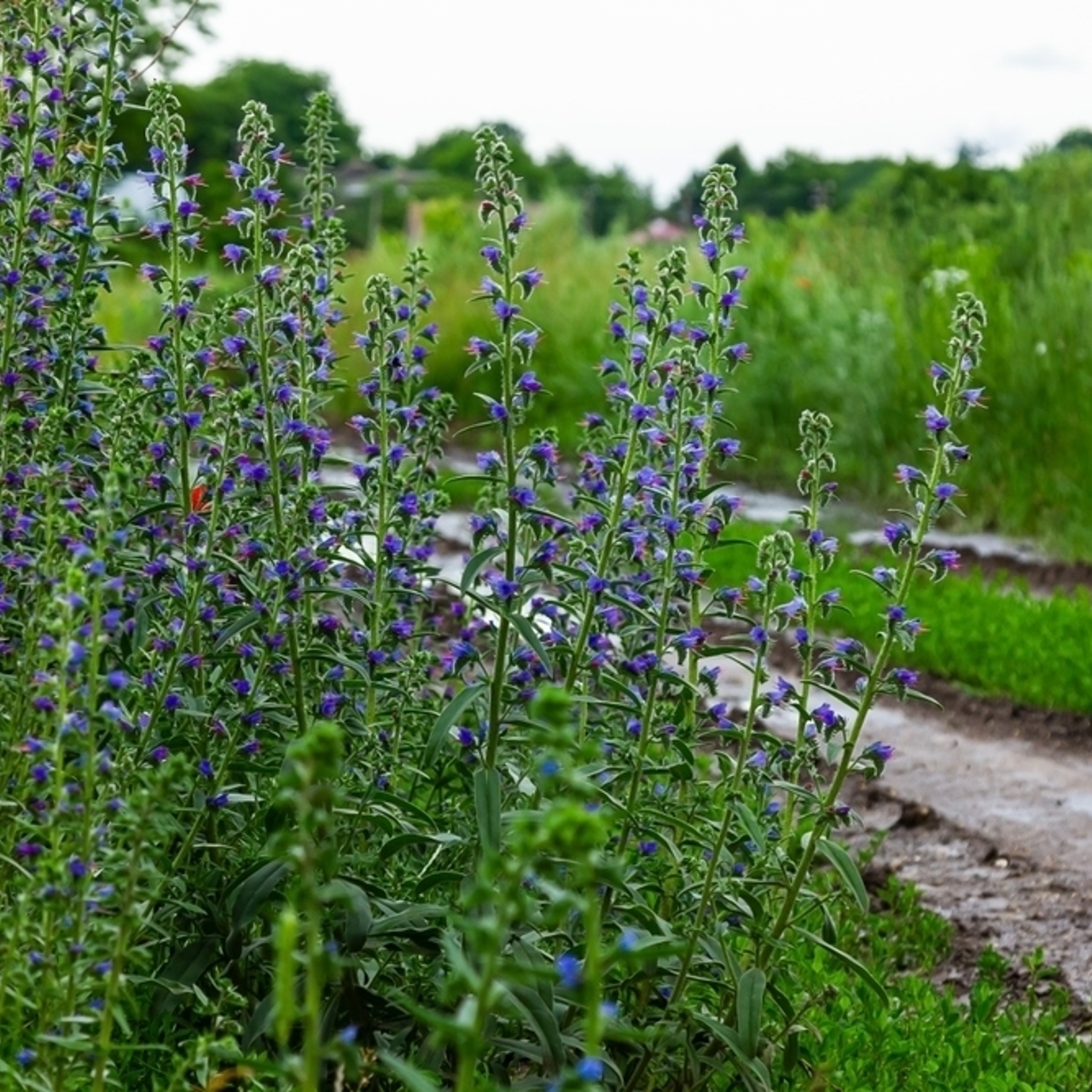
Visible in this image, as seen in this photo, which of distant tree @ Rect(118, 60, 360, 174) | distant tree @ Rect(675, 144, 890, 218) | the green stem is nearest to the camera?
the green stem

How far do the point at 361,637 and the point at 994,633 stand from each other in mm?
4550

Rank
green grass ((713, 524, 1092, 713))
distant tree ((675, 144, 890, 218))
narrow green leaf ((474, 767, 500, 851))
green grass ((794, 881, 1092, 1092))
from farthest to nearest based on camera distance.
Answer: distant tree ((675, 144, 890, 218))
green grass ((713, 524, 1092, 713))
green grass ((794, 881, 1092, 1092))
narrow green leaf ((474, 767, 500, 851))

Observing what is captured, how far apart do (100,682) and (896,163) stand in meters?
29.1

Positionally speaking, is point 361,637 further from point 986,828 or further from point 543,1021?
point 986,828

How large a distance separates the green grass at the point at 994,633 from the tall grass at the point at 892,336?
1798mm

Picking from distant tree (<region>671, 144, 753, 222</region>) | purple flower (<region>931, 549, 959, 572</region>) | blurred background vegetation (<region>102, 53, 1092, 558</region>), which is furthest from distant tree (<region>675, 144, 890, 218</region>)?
purple flower (<region>931, 549, 959, 572</region>)

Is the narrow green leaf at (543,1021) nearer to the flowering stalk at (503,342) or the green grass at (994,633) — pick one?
the flowering stalk at (503,342)

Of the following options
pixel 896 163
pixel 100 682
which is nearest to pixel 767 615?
pixel 100 682

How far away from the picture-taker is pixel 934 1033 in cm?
400

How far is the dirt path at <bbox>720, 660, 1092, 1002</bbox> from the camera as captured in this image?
194 inches

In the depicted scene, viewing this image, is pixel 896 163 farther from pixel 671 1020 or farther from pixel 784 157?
pixel 784 157

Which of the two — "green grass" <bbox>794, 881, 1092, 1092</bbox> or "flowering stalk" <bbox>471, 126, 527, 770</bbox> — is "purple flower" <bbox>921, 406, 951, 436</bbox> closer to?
"flowering stalk" <bbox>471, 126, 527, 770</bbox>

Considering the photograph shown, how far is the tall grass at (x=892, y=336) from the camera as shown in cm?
1048

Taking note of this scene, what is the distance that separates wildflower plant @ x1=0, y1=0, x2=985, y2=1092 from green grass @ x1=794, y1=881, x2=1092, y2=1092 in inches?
9.0
